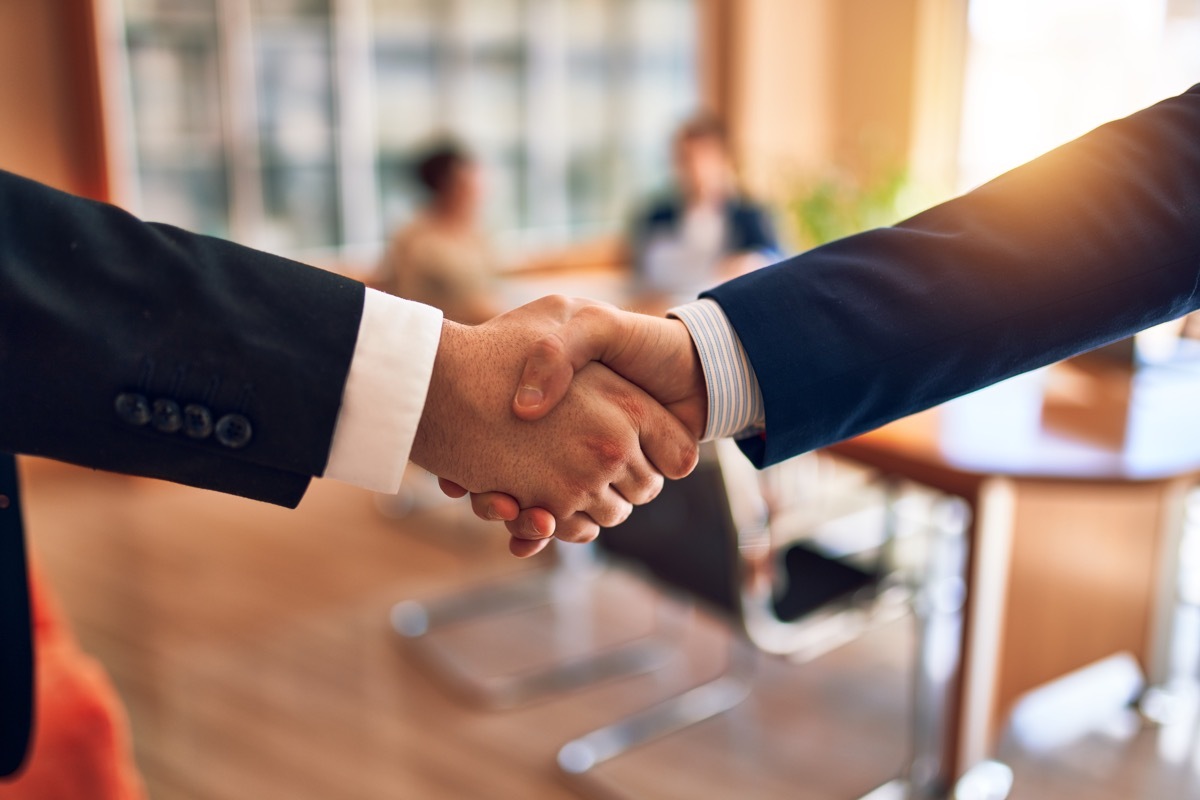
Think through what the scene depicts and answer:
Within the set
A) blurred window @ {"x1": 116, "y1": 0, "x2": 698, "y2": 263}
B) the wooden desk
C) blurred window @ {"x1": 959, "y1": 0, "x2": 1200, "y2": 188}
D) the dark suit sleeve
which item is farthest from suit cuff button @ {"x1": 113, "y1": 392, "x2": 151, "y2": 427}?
blurred window @ {"x1": 959, "y1": 0, "x2": 1200, "y2": 188}

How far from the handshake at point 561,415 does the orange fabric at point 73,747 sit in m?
0.70

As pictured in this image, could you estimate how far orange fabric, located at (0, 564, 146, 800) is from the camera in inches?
55.3

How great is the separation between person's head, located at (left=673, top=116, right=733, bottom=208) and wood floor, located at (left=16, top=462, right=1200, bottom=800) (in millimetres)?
1648

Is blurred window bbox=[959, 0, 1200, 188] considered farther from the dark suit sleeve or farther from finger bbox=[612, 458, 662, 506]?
finger bbox=[612, 458, 662, 506]

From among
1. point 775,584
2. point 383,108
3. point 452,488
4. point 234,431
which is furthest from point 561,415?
point 383,108

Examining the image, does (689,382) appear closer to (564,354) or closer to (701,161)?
(564,354)

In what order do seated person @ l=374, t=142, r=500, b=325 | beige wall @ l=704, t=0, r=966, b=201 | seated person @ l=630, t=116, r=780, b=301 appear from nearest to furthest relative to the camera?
1. seated person @ l=374, t=142, r=500, b=325
2. seated person @ l=630, t=116, r=780, b=301
3. beige wall @ l=704, t=0, r=966, b=201

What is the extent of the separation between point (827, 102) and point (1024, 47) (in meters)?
1.14

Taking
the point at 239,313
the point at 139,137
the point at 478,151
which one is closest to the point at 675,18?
the point at 478,151

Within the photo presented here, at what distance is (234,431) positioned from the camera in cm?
93

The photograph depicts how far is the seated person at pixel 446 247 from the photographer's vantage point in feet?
11.5

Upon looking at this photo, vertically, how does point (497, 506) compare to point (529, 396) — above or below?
below

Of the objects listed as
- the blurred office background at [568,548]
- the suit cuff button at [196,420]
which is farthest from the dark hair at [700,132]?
the suit cuff button at [196,420]

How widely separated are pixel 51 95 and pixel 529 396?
3598 millimetres
